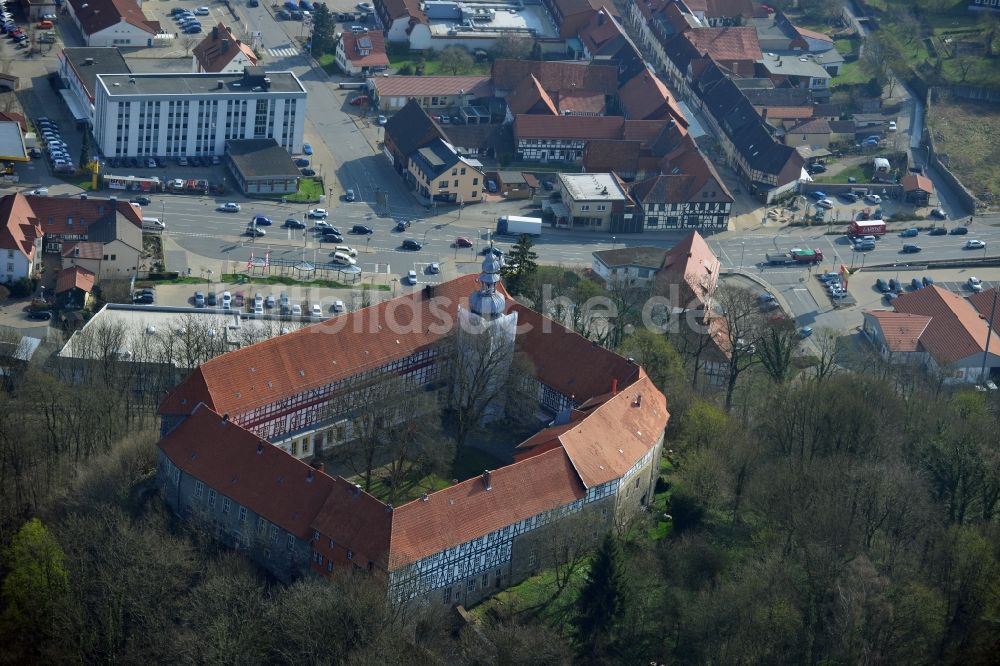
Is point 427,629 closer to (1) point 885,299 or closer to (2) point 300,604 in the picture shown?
(2) point 300,604

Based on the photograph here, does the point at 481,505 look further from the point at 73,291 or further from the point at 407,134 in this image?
the point at 407,134

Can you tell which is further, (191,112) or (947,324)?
(191,112)

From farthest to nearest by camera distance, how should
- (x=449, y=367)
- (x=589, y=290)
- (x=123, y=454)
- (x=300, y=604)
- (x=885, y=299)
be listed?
(x=885, y=299), (x=589, y=290), (x=449, y=367), (x=123, y=454), (x=300, y=604)

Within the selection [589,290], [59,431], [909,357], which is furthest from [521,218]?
[59,431]

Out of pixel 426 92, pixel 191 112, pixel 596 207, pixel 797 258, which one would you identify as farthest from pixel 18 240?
pixel 797 258

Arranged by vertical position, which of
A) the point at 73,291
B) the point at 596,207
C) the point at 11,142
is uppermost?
the point at 11,142

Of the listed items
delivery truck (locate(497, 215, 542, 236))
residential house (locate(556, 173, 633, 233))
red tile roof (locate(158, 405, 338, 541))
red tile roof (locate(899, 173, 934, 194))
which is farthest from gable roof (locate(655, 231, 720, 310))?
red tile roof (locate(158, 405, 338, 541))
